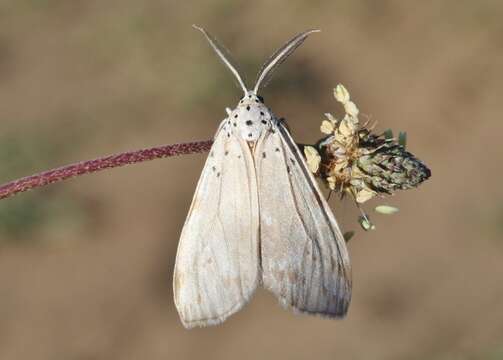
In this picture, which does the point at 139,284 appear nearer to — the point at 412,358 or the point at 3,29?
the point at 412,358

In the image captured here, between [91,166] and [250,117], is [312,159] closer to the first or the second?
[250,117]

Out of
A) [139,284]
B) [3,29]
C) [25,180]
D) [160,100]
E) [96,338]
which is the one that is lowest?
[25,180]

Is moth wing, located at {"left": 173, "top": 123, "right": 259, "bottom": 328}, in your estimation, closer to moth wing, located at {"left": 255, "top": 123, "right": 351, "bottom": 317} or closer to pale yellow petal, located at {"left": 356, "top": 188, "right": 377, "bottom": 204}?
moth wing, located at {"left": 255, "top": 123, "right": 351, "bottom": 317}

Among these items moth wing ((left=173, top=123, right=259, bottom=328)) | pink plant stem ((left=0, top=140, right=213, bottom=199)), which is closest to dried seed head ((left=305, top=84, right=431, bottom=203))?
moth wing ((left=173, top=123, right=259, bottom=328))

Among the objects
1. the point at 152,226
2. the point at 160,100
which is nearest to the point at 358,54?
the point at 160,100

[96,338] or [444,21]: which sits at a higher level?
[444,21]

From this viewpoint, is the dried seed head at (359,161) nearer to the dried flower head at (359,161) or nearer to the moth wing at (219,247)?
the dried flower head at (359,161)

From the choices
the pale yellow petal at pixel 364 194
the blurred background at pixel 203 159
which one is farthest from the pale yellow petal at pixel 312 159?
the blurred background at pixel 203 159

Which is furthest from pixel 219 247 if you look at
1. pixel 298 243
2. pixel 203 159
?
pixel 203 159
